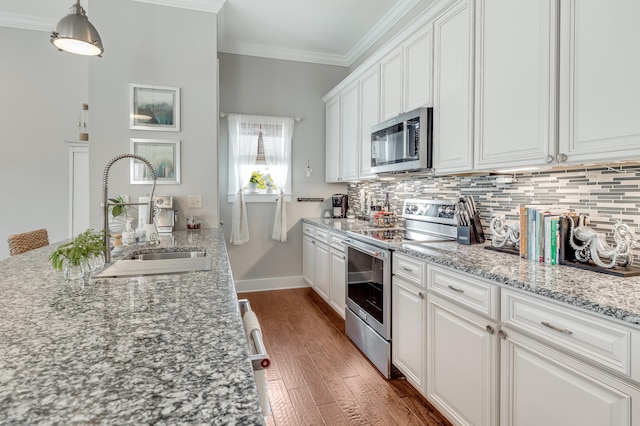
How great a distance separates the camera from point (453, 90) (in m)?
2.20

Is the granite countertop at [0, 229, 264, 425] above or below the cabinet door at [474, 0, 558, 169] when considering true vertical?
below

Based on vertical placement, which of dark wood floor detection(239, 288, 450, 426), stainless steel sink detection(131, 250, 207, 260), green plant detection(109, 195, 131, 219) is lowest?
dark wood floor detection(239, 288, 450, 426)

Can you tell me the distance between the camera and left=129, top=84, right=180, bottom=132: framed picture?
2.95 m

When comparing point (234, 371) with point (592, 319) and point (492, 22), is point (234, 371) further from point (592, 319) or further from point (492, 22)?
point (492, 22)

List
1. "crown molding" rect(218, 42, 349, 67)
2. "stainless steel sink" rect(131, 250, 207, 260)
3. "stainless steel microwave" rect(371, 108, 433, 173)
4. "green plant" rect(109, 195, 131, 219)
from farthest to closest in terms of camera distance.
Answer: "crown molding" rect(218, 42, 349, 67)
"green plant" rect(109, 195, 131, 219)
"stainless steel microwave" rect(371, 108, 433, 173)
"stainless steel sink" rect(131, 250, 207, 260)

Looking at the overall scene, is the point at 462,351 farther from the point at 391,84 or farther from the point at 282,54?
the point at 282,54

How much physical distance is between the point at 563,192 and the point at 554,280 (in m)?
0.71

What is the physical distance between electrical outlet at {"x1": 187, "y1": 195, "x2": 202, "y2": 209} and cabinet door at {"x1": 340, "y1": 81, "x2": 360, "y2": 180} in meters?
1.52

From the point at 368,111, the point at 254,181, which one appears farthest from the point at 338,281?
the point at 254,181

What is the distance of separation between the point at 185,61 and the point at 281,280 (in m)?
2.64

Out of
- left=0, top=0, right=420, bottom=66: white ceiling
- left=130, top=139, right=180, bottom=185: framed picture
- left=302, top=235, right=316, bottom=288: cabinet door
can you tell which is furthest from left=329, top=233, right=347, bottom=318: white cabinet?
left=0, top=0, right=420, bottom=66: white ceiling

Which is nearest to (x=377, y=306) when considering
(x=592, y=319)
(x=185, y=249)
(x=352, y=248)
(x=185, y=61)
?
(x=352, y=248)

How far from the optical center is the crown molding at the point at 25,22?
337 cm

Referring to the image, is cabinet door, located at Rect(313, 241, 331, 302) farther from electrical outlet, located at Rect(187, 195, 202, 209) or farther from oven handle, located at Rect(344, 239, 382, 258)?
electrical outlet, located at Rect(187, 195, 202, 209)
